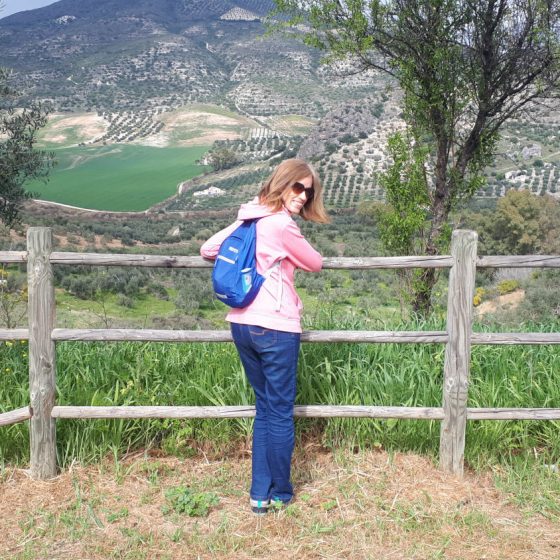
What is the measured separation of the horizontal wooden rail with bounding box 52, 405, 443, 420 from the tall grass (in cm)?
22

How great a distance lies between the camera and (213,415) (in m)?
4.02

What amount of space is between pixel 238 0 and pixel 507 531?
213m

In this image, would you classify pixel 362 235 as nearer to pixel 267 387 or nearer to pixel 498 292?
pixel 498 292

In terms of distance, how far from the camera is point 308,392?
4.36m

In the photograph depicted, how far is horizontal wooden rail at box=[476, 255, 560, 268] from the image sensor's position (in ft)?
12.8

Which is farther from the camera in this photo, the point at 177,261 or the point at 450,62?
the point at 450,62

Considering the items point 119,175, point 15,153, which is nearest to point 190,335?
point 15,153

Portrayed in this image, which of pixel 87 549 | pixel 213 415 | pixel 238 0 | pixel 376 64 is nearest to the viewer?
pixel 87 549

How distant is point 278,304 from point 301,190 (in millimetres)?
613

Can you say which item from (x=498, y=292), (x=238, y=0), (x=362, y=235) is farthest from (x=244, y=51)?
(x=498, y=292)

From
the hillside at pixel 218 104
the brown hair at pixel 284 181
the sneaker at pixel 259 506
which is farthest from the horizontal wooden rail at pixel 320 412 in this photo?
the hillside at pixel 218 104

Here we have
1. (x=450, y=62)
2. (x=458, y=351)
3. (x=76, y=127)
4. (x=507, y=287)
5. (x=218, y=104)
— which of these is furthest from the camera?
(x=218, y=104)

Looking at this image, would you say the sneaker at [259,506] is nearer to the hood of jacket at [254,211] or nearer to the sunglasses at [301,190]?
the hood of jacket at [254,211]

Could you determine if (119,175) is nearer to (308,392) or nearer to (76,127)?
(76,127)
